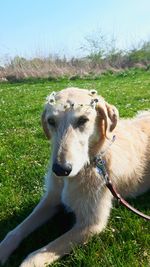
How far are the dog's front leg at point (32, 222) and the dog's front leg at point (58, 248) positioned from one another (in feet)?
1.13

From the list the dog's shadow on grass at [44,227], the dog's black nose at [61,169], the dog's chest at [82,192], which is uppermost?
the dog's black nose at [61,169]

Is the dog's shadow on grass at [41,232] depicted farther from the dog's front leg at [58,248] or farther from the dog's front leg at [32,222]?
the dog's front leg at [58,248]

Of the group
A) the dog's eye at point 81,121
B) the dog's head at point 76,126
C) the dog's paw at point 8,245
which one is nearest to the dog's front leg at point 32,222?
the dog's paw at point 8,245

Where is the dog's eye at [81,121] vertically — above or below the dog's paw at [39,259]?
above

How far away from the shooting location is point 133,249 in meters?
4.43

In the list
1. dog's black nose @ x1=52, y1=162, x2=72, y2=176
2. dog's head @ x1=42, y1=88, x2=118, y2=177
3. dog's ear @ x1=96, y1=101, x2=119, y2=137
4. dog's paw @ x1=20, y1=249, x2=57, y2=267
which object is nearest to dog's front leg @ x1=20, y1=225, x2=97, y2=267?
dog's paw @ x1=20, y1=249, x2=57, y2=267

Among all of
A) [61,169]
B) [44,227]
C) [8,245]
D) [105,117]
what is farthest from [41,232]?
[105,117]

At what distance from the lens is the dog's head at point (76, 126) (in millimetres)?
4051

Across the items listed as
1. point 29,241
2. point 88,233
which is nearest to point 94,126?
point 88,233

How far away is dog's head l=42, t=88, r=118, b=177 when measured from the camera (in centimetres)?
405

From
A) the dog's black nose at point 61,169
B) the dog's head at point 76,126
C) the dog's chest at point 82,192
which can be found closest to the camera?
the dog's black nose at point 61,169

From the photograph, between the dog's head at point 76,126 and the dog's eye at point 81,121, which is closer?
the dog's head at point 76,126

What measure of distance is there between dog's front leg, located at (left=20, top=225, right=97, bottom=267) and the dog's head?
0.71 meters

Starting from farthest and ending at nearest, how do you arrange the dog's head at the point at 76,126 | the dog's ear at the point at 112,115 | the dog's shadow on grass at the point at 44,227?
the dog's ear at the point at 112,115
the dog's shadow on grass at the point at 44,227
the dog's head at the point at 76,126
